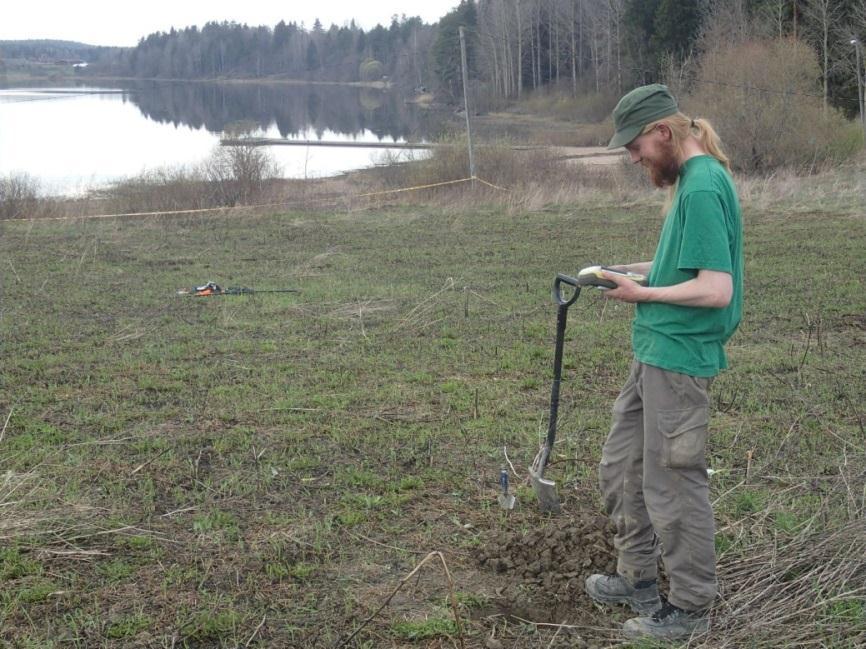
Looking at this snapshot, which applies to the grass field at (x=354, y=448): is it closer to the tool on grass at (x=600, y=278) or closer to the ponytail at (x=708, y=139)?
the tool on grass at (x=600, y=278)

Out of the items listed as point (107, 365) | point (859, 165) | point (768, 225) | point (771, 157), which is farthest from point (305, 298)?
point (859, 165)

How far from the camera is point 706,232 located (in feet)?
9.18

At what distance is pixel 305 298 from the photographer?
9.63 metres

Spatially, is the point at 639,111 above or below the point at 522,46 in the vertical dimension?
below

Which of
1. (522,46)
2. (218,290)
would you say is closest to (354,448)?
(218,290)

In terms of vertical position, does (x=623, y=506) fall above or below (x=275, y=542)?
above

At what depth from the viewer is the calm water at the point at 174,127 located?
3294 centimetres

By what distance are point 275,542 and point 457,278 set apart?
268 inches

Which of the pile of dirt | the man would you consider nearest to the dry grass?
the man

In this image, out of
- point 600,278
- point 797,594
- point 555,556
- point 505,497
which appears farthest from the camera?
point 505,497

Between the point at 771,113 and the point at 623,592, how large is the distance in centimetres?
2074

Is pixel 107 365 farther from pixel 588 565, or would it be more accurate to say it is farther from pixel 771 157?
pixel 771 157

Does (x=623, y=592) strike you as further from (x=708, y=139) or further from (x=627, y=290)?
(x=708, y=139)

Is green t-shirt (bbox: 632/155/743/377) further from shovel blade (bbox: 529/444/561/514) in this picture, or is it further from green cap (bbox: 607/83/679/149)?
shovel blade (bbox: 529/444/561/514)
